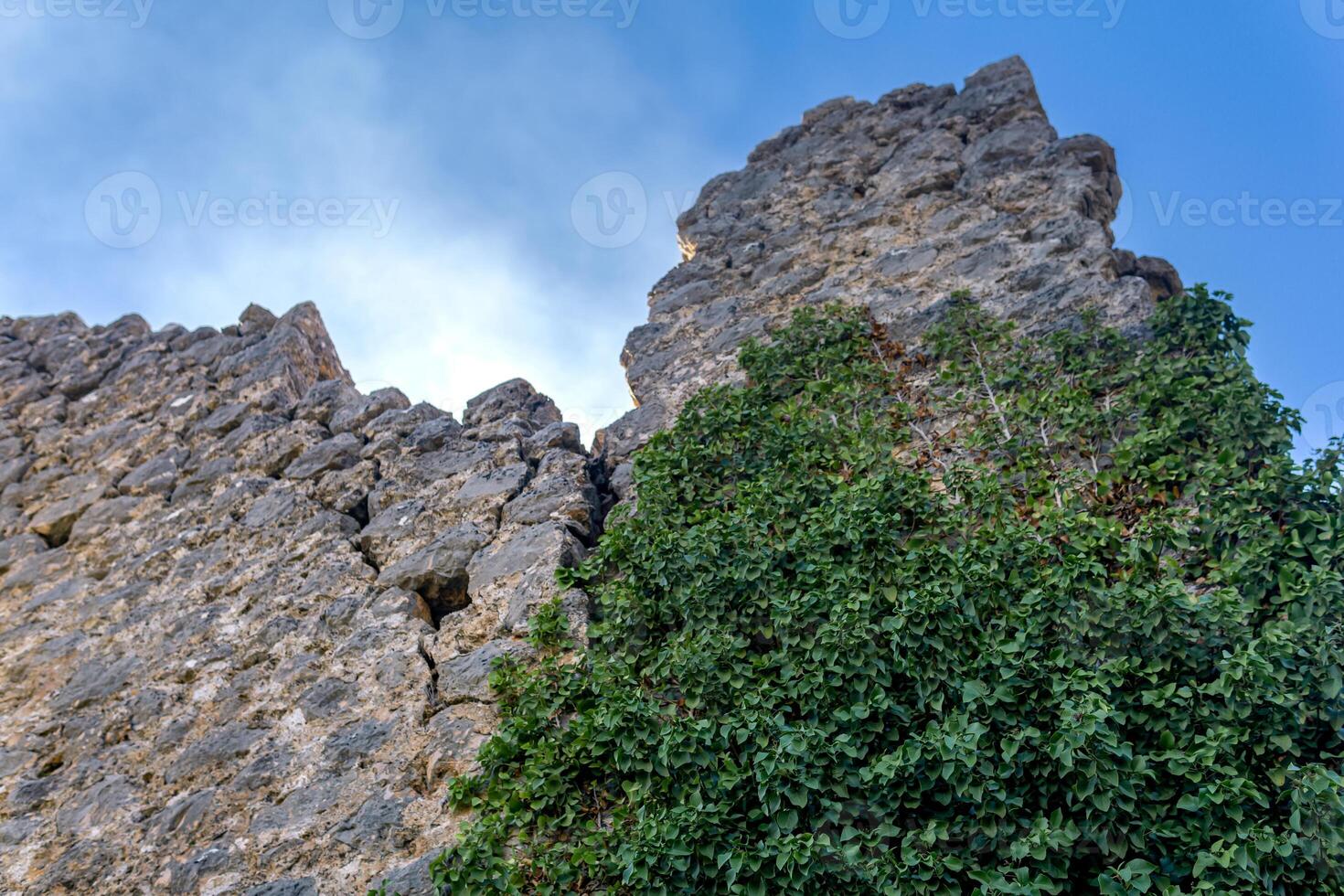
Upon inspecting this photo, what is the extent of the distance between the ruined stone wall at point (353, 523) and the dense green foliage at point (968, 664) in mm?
479

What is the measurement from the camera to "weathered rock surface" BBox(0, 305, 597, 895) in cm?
405

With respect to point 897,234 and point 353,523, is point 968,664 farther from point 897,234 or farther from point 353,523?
point 897,234

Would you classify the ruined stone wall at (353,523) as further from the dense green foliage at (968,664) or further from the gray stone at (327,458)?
the dense green foliage at (968,664)

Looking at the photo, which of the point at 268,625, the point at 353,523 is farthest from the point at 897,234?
the point at 268,625

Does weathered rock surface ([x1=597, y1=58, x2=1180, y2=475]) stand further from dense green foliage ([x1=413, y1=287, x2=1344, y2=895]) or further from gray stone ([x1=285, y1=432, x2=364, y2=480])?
gray stone ([x1=285, y1=432, x2=364, y2=480])

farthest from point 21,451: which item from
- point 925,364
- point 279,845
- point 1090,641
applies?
point 1090,641

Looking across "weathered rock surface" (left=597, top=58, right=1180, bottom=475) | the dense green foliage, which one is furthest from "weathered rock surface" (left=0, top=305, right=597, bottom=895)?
"weathered rock surface" (left=597, top=58, right=1180, bottom=475)

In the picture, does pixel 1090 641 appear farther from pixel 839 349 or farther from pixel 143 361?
pixel 143 361

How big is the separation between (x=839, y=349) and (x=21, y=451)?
664cm

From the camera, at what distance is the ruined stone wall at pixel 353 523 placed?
417cm

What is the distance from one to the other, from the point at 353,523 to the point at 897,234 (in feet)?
11.5

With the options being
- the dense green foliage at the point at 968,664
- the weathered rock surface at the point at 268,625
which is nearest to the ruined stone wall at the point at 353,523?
the weathered rock surface at the point at 268,625

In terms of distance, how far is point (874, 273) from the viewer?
5.96 meters

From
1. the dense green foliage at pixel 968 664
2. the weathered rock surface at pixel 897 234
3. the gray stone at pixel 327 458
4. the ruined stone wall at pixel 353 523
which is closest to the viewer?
the dense green foliage at pixel 968 664
